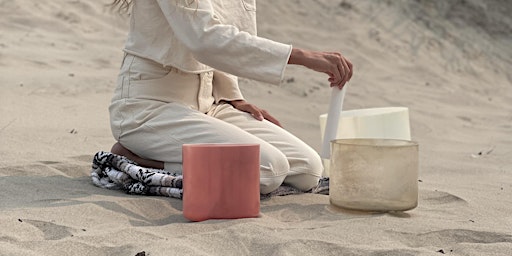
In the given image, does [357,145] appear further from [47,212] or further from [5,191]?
[5,191]

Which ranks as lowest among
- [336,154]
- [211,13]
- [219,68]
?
[336,154]

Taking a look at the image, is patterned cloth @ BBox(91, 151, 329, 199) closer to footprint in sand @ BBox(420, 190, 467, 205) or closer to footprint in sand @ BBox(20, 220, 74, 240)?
footprint in sand @ BBox(420, 190, 467, 205)

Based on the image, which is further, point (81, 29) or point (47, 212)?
point (81, 29)

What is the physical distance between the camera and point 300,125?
496cm

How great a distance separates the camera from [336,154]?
2.61 meters

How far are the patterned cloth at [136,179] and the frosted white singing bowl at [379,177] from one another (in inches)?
15.8

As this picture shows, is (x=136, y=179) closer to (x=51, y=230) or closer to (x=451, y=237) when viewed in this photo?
(x=51, y=230)

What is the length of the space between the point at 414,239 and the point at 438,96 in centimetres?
440

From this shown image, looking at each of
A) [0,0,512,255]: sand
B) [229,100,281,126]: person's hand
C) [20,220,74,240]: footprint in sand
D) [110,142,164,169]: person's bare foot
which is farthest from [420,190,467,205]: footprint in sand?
[20,220,74,240]: footprint in sand

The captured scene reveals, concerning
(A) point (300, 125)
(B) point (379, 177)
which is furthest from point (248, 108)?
(A) point (300, 125)

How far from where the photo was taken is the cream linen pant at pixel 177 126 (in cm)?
280

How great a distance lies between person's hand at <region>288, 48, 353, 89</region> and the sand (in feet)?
1.45

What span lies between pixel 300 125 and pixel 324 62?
2335mm

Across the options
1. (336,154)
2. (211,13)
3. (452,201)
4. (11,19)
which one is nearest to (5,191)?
(211,13)
